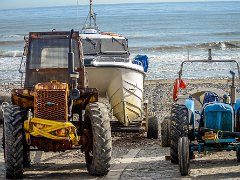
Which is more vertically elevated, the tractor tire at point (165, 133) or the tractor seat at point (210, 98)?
the tractor seat at point (210, 98)

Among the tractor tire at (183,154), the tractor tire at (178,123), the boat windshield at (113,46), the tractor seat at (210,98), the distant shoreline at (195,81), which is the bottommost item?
the distant shoreline at (195,81)

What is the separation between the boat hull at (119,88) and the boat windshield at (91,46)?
1.70 metres

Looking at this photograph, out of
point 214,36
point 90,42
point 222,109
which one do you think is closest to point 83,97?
point 222,109

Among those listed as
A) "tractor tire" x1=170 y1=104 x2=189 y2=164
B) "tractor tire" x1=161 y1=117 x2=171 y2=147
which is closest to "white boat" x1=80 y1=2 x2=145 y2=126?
"tractor tire" x1=161 y1=117 x2=171 y2=147

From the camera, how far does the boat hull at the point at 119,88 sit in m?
14.8

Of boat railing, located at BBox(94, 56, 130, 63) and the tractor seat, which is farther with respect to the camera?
boat railing, located at BBox(94, 56, 130, 63)

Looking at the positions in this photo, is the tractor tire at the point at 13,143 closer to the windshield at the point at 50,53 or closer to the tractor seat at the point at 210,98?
the windshield at the point at 50,53

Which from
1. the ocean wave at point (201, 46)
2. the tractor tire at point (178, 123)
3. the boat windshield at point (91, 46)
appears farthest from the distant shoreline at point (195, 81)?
the ocean wave at point (201, 46)

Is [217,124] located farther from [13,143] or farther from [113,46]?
[113,46]

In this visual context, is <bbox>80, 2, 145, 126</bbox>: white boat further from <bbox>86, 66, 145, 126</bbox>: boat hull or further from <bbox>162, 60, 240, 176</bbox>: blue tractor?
<bbox>162, 60, 240, 176</bbox>: blue tractor

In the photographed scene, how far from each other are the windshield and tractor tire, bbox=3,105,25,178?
5.08 feet

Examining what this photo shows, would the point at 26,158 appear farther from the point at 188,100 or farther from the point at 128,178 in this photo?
the point at 188,100

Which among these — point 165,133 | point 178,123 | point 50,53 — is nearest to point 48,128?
point 50,53

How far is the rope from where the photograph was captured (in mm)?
10547
